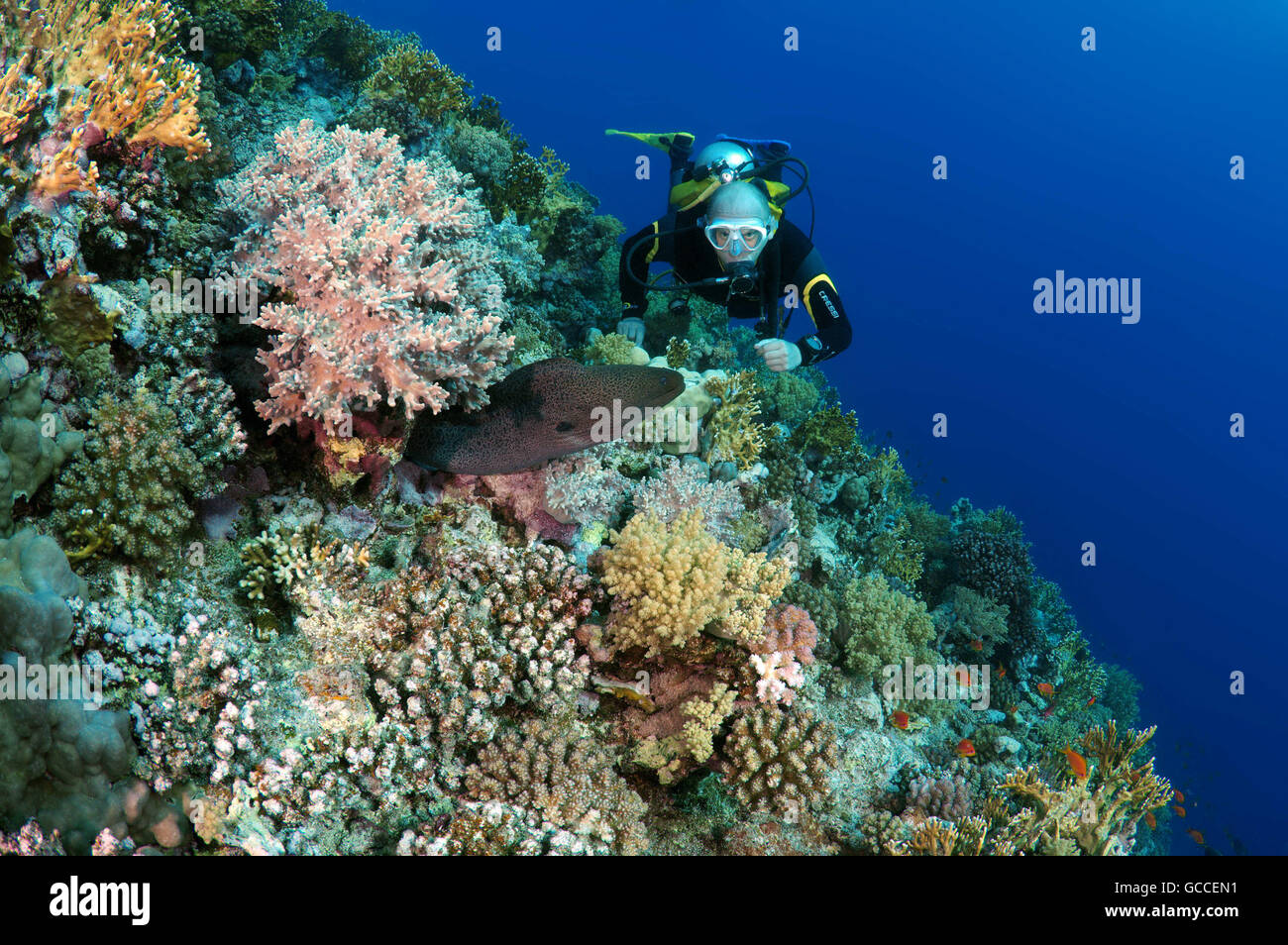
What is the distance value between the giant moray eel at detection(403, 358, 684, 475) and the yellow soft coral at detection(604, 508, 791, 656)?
86 centimetres

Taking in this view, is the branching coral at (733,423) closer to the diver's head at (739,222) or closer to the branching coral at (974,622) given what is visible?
the diver's head at (739,222)

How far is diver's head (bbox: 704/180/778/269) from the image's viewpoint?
6633 mm

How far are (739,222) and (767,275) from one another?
35.4 inches

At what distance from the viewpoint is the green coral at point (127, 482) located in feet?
10.4

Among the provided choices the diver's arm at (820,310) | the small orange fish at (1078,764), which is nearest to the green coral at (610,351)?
the diver's arm at (820,310)

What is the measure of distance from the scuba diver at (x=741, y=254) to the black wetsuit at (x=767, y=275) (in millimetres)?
12

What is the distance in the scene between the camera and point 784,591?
5.41 m

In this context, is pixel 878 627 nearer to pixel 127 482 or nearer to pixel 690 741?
pixel 690 741

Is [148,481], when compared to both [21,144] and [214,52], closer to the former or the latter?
[21,144]

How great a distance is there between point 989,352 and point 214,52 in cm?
9122

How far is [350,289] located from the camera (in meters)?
3.47

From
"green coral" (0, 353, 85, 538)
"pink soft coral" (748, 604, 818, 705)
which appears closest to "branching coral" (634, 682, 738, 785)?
"pink soft coral" (748, 604, 818, 705)

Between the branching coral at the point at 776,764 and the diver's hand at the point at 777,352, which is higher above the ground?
the diver's hand at the point at 777,352

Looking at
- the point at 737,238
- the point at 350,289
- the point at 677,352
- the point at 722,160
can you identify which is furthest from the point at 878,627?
the point at 722,160
